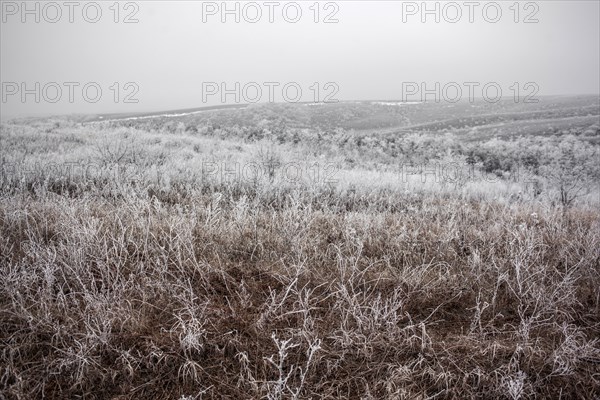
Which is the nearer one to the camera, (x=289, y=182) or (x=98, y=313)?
(x=98, y=313)

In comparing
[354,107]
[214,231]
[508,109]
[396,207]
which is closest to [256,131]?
[396,207]

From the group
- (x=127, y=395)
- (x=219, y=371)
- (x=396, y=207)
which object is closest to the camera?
(x=127, y=395)

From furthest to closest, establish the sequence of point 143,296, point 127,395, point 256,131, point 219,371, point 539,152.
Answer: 1. point 256,131
2. point 539,152
3. point 143,296
4. point 219,371
5. point 127,395

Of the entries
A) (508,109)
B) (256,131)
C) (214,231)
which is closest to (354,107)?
(508,109)

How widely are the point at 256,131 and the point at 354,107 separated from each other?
20.4 metres

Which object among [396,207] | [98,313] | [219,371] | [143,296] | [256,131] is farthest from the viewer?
[256,131]

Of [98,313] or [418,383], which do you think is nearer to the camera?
[418,383]

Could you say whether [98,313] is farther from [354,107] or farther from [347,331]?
[354,107]

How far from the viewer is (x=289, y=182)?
7102mm

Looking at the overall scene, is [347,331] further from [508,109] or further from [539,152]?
[508,109]

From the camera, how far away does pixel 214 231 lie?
3.88 m

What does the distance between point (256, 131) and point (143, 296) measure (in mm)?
16597

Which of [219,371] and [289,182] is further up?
[289,182]

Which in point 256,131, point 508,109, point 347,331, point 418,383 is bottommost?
point 418,383
